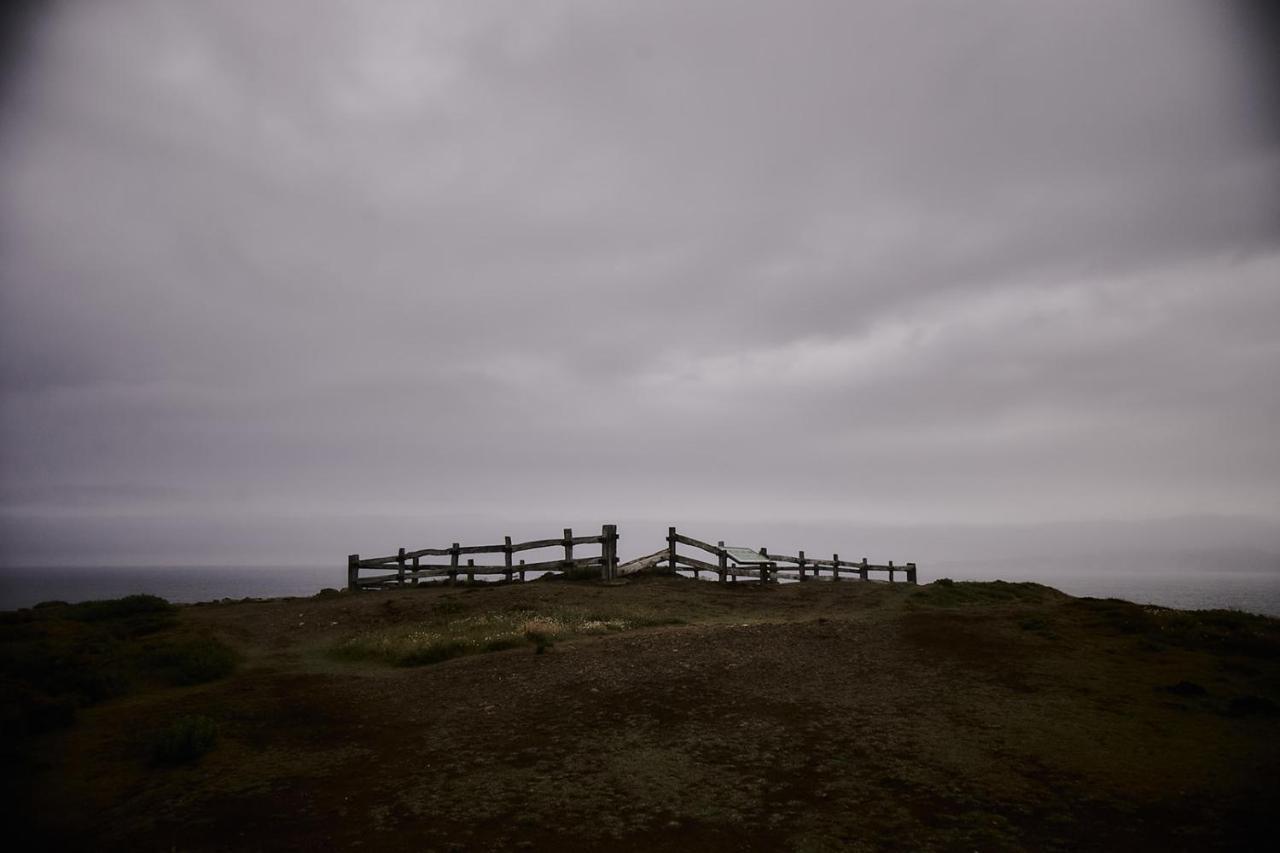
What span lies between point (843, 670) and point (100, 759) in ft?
39.5

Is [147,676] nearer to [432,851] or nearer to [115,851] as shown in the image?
[115,851]

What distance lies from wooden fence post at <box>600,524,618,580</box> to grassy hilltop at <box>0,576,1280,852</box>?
8.72 metres

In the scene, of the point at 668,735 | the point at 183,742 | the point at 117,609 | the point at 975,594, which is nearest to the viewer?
the point at 183,742

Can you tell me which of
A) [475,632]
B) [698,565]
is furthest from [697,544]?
[475,632]

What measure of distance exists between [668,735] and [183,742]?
22.7 feet

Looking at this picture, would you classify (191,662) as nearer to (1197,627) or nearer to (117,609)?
(117,609)

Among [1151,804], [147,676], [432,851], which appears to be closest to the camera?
[432,851]

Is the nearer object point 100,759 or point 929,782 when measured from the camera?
point 929,782

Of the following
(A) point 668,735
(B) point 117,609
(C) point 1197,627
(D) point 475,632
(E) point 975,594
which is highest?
(B) point 117,609

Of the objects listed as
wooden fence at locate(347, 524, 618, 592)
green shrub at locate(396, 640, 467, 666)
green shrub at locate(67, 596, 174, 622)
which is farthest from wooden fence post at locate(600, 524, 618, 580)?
green shrub at locate(67, 596, 174, 622)

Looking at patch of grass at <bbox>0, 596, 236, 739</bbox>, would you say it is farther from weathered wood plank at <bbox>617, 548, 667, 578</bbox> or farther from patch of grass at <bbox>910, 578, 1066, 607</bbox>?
patch of grass at <bbox>910, 578, 1066, 607</bbox>

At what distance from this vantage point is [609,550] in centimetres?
A: 2661

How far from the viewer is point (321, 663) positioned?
51.9ft

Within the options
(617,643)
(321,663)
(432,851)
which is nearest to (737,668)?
(617,643)
